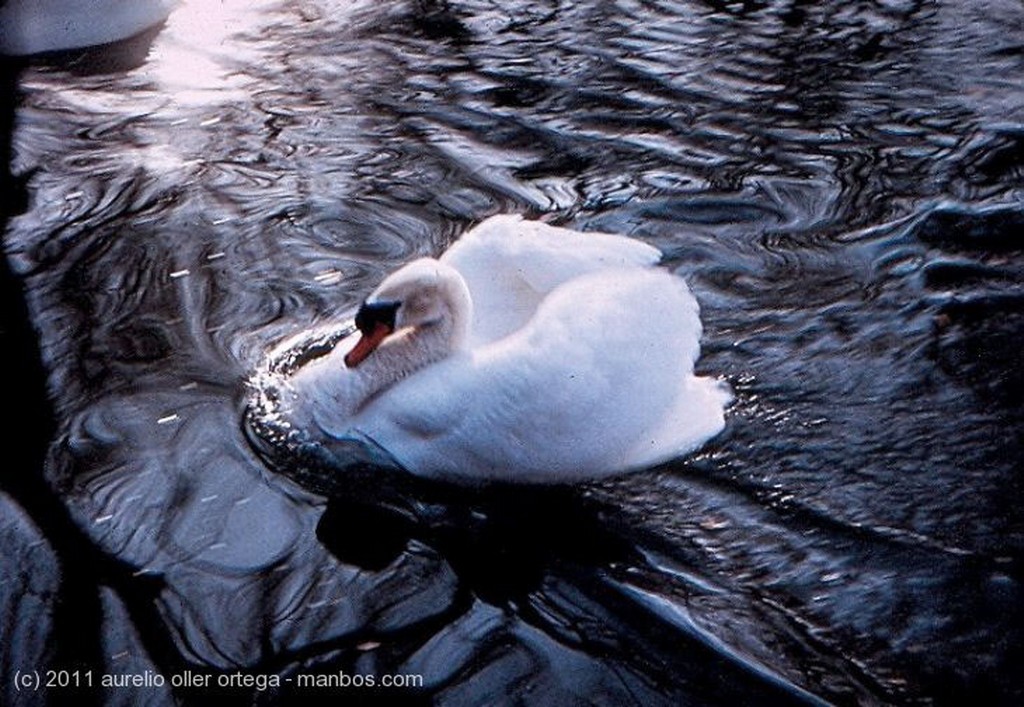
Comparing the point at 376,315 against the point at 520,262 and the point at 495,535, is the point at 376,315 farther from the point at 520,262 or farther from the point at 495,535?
the point at 495,535

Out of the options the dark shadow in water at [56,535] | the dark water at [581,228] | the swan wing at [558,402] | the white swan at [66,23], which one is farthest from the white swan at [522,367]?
the white swan at [66,23]

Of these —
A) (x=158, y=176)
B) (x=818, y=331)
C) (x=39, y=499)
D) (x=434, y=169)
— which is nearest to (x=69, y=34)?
(x=158, y=176)

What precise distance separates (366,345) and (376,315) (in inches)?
4.3

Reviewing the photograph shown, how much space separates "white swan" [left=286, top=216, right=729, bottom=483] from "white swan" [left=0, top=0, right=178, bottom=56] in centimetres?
409

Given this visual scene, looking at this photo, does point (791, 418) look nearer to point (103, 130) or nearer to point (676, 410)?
point (676, 410)

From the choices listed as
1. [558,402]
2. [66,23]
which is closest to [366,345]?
[558,402]

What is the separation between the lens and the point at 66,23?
8.23 m

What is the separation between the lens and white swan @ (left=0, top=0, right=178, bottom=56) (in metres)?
8.08

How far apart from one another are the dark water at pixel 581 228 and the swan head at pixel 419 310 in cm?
54

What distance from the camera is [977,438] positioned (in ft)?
15.8

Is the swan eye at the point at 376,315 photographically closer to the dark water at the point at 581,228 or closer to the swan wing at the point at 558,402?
the swan wing at the point at 558,402

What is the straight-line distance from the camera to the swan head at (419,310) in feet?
15.6

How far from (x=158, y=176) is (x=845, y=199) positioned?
316 centimetres

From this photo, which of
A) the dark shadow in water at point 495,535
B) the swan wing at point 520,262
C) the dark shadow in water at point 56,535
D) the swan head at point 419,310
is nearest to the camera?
the dark shadow in water at point 56,535
